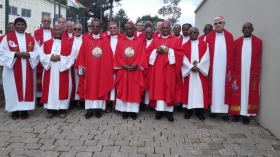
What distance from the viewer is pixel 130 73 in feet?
19.2

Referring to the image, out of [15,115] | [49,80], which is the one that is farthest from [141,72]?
[15,115]

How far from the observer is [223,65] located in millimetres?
5871

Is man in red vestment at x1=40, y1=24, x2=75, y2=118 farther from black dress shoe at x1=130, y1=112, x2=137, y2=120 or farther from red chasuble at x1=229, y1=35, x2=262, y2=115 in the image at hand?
red chasuble at x1=229, y1=35, x2=262, y2=115

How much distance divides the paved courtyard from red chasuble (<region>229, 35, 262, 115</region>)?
37 centimetres

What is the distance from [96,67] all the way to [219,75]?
2749 mm

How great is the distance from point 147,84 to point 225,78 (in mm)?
1749

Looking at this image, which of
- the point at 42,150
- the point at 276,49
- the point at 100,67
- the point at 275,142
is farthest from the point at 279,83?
the point at 42,150

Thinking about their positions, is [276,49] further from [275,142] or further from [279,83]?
[275,142]

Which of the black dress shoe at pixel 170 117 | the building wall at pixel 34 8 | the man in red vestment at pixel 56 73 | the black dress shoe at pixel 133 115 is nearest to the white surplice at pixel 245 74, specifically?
the black dress shoe at pixel 170 117

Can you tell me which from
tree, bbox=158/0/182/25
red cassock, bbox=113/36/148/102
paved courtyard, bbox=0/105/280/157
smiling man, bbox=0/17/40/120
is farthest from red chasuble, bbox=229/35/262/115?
tree, bbox=158/0/182/25

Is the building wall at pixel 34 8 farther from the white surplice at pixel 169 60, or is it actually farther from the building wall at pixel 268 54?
the building wall at pixel 268 54

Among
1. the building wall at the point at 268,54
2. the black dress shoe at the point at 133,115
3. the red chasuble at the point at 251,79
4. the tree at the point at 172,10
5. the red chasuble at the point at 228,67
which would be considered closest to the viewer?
the building wall at the point at 268,54

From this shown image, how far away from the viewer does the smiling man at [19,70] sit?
223 inches

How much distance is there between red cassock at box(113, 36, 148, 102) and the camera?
19.2 ft
